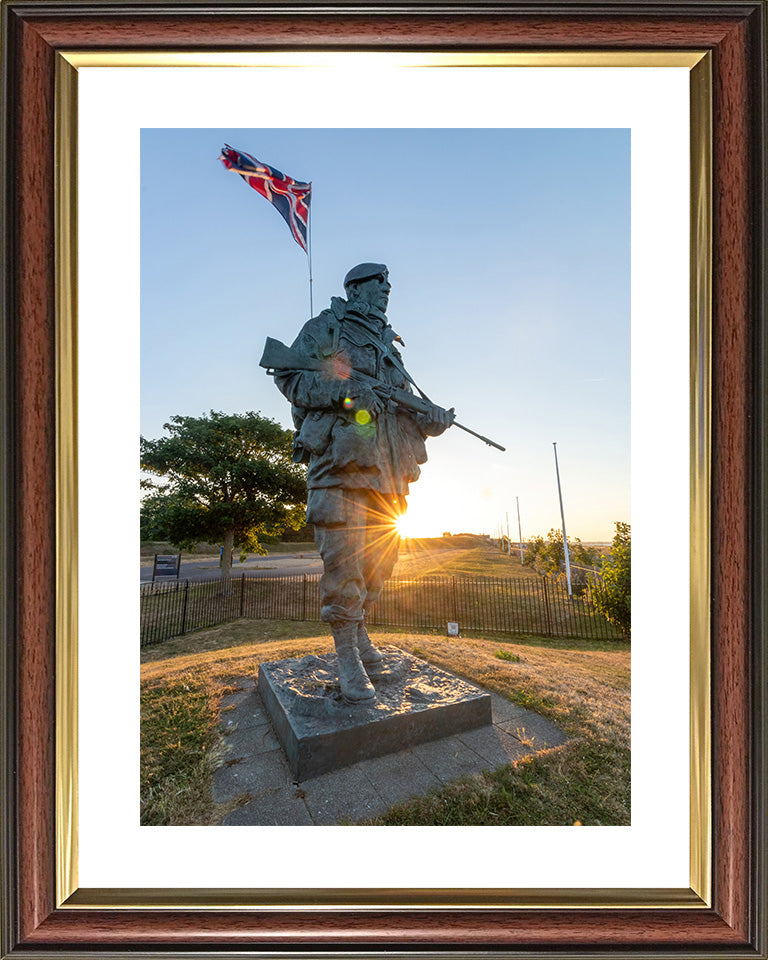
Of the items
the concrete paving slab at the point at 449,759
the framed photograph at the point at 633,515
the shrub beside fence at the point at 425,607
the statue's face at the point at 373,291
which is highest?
the statue's face at the point at 373,291

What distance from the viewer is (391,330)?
3.23m

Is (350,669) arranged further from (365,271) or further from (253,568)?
(253,568)

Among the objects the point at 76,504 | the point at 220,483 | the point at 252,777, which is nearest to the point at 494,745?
the point at 252,777

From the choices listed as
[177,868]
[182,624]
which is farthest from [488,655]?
[182,624]

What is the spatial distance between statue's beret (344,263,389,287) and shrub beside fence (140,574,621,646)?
7311 mm

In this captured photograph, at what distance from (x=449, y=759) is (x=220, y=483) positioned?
11.2 meters

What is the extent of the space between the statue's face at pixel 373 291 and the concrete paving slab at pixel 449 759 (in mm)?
3066

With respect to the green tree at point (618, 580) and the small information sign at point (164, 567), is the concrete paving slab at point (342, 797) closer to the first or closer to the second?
the green tree at point (618, 580)

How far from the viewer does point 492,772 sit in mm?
2566

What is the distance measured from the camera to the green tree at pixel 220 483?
39.7 ft

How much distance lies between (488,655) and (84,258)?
5187 mm

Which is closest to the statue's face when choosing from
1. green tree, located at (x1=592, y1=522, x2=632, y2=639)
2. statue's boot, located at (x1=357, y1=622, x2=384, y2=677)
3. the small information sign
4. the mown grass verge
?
statue's boot, located at (x1=357, y1=622, x2=384, y2=677)

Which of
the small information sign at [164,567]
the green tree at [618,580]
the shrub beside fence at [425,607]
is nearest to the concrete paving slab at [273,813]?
the green tree at [618,580]

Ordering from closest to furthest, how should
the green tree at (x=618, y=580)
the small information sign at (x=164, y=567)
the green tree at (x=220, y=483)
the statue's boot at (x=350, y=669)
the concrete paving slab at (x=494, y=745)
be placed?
the concrete paving slab at (x=494, y=745), the statue's boot at (x=350, y=669), the green tree at (x=618, y=580), the small information sign at (x=164, y=567), the green tree at (x=220, y=483)
